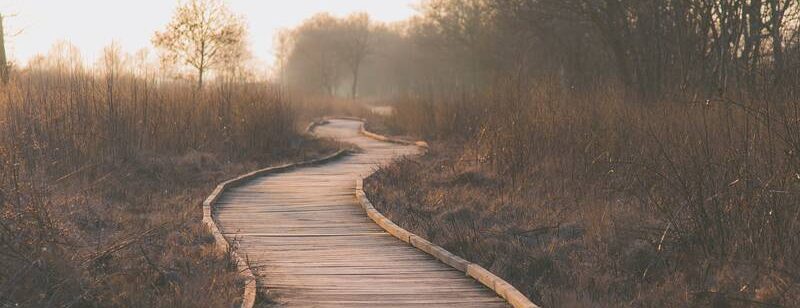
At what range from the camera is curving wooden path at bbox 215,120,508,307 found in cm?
603

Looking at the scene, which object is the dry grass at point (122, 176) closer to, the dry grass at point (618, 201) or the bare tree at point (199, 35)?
the dry grass at point (618, 201)

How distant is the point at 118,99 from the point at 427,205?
17.3ft

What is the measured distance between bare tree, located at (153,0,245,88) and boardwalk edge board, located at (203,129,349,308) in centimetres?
1161

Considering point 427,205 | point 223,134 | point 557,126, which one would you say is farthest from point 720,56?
point 223,134

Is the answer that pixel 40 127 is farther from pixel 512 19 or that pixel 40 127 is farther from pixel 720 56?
pixel 512 19

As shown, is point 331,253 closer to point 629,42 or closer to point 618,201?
point 618,201

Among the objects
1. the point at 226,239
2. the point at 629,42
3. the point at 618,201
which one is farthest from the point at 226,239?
the point at 629,42

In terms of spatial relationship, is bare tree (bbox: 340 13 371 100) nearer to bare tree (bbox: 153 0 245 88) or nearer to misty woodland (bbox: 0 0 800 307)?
bare tree (bbox: 153 0 245 88)

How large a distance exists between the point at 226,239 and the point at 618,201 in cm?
365

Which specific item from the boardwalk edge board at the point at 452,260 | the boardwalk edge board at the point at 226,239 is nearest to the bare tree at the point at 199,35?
the boardwalk edge board at the point at 226,239

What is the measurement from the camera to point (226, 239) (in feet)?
26.3

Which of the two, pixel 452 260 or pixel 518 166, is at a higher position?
pixel 518 166

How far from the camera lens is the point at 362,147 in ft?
63.5

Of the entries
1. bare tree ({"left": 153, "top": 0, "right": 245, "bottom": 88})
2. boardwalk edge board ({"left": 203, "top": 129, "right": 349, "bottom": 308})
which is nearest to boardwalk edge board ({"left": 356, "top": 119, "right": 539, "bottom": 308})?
boardwalk edge board ({"left": 203, "top": 129, "right": 349, "bottom": 308})
